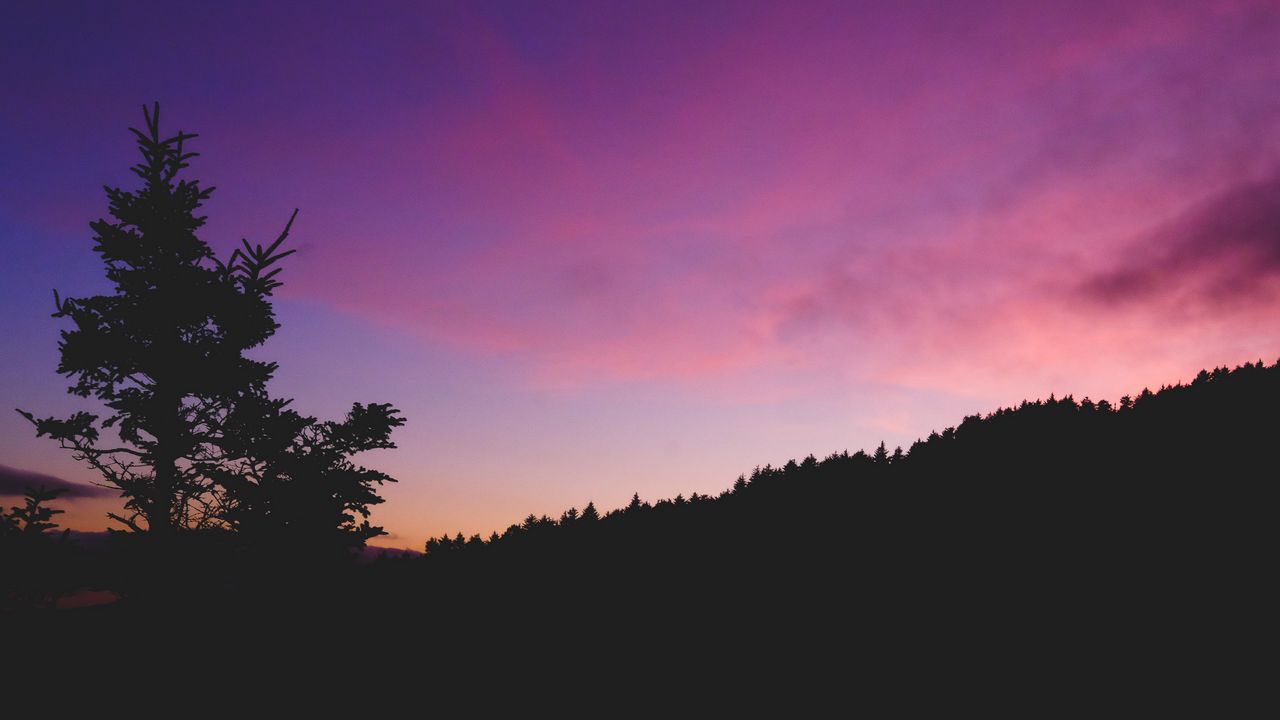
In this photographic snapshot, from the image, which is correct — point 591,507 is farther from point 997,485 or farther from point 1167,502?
point 1167,502

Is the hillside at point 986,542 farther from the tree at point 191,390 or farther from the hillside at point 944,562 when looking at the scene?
the tree at point 191,390

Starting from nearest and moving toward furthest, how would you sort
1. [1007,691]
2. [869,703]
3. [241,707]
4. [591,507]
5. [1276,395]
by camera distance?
[1007,691] → [869,703] → [1276,395] → [241,707] → [591,507]

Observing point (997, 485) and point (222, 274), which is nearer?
point (997, 485)

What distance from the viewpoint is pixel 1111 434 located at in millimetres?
12820

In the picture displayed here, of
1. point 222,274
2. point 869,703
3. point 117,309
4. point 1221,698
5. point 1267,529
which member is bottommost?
point 869,703

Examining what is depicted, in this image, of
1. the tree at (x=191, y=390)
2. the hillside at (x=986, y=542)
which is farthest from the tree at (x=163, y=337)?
the hillside at (x=986, y=542)

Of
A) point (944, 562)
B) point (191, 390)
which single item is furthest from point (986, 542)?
point (191, 390)

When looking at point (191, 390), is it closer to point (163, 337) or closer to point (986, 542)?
point (163, 337)

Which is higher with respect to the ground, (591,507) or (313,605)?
(591,507)

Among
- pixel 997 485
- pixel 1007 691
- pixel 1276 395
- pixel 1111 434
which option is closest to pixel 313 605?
pixel 1007 691

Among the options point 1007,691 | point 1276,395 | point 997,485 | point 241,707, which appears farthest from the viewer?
point 241,707

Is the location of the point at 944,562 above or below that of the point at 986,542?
below

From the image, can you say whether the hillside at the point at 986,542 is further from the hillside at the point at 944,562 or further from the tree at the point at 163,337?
the tree at the point at 163,337

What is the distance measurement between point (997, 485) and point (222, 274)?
17902 mm
